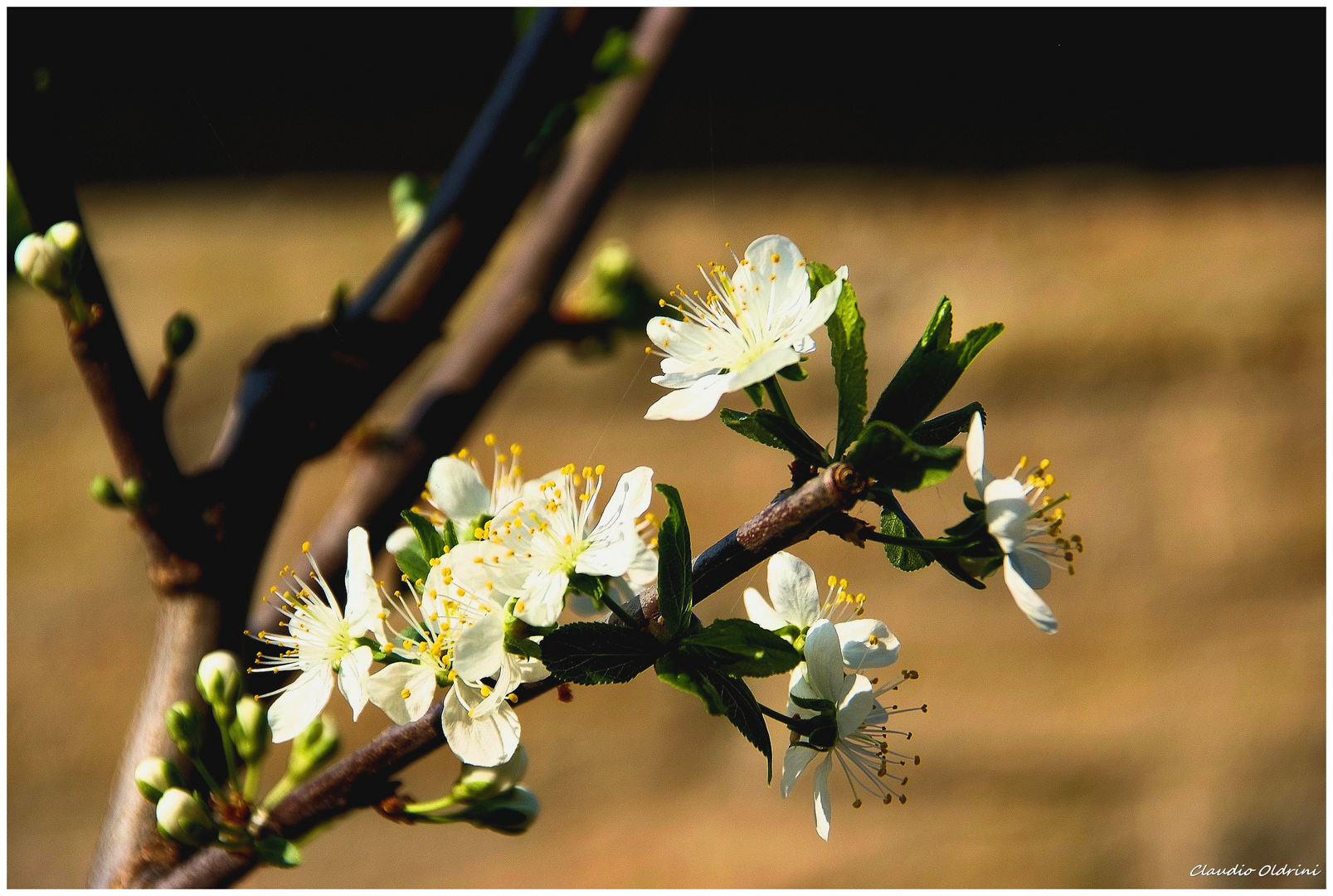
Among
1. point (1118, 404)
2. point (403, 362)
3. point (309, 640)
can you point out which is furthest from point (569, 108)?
point (1118, 404)

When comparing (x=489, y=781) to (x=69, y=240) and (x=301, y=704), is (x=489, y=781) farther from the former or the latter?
(x=69, y=240)

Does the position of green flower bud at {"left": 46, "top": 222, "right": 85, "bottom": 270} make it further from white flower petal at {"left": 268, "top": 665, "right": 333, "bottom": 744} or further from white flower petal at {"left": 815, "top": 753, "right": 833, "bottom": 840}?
white flower petal at {"left": 815, "top": 753, "right": 833, "bottom": 840}

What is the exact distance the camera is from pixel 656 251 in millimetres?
1528

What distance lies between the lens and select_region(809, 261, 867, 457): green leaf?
339 mm

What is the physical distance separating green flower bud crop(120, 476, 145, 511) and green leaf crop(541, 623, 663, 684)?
0.29 meters

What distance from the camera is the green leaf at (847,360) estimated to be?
0.34 m

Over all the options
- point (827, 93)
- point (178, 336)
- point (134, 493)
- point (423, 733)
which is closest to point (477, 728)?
point (423, 733)

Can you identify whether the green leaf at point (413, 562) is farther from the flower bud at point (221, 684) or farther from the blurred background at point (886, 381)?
the blurred background at point (886, 381)

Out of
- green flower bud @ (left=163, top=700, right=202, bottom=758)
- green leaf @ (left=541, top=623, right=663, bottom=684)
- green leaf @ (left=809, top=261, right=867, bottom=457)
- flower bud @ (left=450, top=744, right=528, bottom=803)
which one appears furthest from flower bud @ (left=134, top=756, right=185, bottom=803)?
green leaf @ (left=809, top=261, right=867, bottom=457)

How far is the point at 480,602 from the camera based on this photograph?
0.35m

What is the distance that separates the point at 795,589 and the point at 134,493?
0.34 metres

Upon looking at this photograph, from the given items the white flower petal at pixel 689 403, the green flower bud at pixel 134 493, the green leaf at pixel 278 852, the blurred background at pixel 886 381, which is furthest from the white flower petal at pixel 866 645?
the blurred background at pixel 886 381

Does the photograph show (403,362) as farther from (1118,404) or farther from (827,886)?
(1118,404)

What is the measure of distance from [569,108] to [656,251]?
91 centimetres
